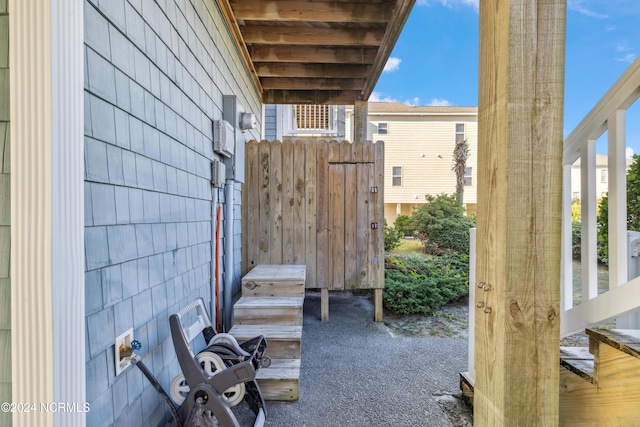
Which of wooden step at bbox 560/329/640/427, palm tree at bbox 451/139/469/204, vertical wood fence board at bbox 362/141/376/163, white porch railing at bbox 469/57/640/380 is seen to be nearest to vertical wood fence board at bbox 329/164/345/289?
vertical wood fence board at bbox 362/141/376/163

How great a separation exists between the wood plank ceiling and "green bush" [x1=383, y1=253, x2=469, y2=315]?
8.47 ft

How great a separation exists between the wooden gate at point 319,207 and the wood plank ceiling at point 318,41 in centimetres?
98

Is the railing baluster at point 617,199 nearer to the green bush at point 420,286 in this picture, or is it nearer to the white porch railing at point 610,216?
the white porch railing at point 610,216

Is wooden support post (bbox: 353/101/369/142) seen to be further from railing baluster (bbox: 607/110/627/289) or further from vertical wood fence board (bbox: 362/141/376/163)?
railing baluster (bbox: 607/110/627/289)

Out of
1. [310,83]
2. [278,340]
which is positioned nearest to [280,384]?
[278,340]

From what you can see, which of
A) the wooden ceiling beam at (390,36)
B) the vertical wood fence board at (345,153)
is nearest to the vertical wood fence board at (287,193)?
the vertical wood fence board at (345,153)

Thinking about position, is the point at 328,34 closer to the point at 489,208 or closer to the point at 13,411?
the point at 489,208

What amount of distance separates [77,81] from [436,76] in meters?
15.5

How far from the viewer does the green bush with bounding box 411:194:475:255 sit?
659 cm

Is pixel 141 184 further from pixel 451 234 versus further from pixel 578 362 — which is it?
pixel 451 234

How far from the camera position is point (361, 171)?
357 centimetres

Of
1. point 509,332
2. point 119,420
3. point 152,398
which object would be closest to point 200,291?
point 152,398

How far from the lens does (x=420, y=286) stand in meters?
4.09

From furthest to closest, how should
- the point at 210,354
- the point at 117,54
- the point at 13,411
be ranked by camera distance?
the point at 210,354, the point at 117,54, the point at 13,411
